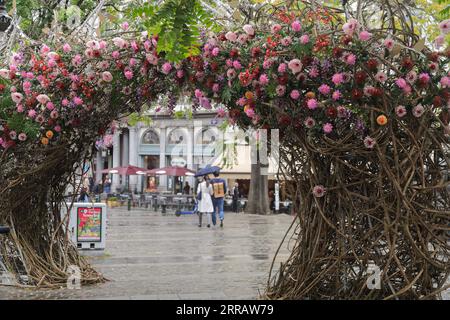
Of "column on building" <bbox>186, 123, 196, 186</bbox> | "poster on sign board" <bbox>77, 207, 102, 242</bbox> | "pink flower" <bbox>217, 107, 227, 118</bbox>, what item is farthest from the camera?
"column on building" <bbox>186, 123, 196, 186</bbox>

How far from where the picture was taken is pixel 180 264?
10.3 meters

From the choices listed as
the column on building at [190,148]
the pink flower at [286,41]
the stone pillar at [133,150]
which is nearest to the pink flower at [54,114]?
the pink flower at [286,41]

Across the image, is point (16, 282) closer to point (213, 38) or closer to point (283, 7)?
point (213, 38)

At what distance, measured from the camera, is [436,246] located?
19.6 feet

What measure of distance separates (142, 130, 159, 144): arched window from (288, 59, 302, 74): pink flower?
41.3 metres

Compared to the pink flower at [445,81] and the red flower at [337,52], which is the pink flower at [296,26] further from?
the pink flower at [445,81]

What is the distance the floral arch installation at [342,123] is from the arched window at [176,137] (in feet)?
123

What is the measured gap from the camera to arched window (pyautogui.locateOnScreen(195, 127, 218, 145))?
4214cm

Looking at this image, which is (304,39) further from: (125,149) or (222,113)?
(125,149)

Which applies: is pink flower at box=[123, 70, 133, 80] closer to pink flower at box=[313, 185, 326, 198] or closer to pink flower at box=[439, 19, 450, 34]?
pink flower at box=[313, 185, 326, 198]

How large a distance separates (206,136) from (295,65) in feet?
123

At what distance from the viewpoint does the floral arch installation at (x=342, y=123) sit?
574 cm

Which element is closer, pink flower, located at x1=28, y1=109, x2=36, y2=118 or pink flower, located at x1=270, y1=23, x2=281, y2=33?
pink flower, located at x1=270, y1=23, x2=281, y2=33

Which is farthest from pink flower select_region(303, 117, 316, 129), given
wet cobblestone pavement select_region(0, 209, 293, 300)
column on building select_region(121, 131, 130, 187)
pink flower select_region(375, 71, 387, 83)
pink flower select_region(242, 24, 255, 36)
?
column on building select_region(121, 131, 130, 187)
